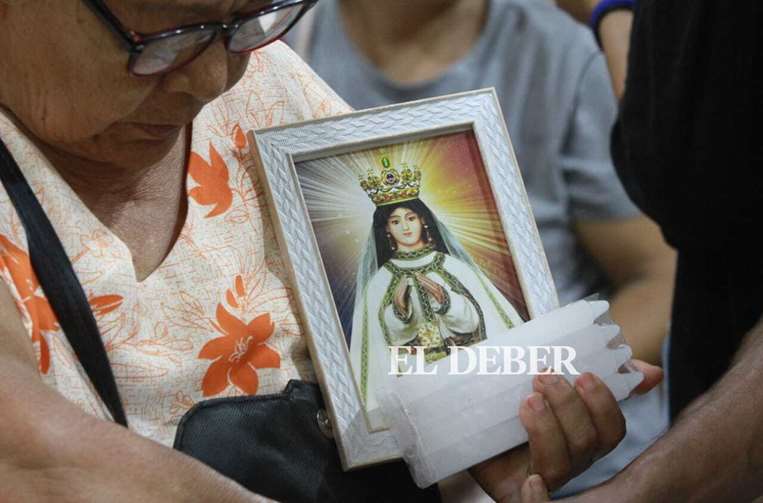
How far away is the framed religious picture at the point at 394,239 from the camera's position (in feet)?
2.90

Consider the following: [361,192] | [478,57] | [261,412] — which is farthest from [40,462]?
[478,57]

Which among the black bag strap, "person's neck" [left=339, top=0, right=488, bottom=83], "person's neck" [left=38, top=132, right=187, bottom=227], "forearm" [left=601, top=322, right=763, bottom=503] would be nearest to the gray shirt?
"person's neck" [left=339, top=0, right=488, bottom=83]

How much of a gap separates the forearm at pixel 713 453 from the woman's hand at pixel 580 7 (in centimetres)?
48

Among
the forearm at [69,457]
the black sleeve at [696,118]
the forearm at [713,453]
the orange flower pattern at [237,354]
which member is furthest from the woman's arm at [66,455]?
the black sleeve at [696,118]

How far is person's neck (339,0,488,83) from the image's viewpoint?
3.74ft

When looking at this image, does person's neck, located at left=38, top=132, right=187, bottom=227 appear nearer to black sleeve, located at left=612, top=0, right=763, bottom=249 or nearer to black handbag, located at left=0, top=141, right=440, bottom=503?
black handbag, located at left=0, top=141, right=440, bottom=503

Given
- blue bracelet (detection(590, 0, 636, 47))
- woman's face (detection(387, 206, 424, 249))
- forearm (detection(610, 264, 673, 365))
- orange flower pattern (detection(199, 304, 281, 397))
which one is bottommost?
forearm (detection(610, 264, 673, 365))

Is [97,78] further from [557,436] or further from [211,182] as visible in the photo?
[557,436]

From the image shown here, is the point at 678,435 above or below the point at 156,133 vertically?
below

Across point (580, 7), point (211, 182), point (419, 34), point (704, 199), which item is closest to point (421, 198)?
point (211, 182)

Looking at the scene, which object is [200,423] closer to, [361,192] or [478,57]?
[361,192]

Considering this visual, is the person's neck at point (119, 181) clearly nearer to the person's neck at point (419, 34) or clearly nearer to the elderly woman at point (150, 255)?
the elderly woman at point (150, 255)

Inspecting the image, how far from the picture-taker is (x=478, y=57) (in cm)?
117

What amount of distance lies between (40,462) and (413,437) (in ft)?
0.83
